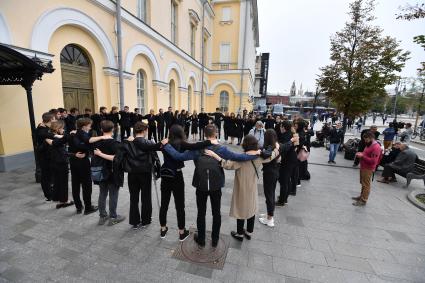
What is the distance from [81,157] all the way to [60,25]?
5.64 metres

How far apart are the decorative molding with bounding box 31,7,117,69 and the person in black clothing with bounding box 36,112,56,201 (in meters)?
3.48

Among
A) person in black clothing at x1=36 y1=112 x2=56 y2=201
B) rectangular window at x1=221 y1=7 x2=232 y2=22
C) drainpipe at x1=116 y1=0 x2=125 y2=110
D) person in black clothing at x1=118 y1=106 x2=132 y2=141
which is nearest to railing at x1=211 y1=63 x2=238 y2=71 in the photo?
rectangular window at x1=221 y1=7 x2=232 y2=22

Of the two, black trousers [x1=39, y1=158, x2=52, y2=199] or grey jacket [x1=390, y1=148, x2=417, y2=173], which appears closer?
black trousers [x1=39, y1=158, x2=52, y2=199]

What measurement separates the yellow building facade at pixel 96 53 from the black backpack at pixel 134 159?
16.5 feet

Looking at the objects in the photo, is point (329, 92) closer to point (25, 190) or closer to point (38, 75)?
point (38, 75)

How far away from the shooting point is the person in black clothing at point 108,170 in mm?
3404

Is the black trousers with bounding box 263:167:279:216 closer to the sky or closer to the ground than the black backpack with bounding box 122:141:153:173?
closer to the ground

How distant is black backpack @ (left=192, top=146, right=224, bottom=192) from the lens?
2785 millimetres

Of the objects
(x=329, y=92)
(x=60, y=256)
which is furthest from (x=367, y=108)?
(x=60, y=256)

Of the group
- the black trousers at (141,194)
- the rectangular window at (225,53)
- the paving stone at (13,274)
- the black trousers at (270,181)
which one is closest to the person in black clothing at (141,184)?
the black trousers at (141,194)

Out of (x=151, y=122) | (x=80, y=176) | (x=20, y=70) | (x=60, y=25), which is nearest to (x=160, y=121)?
(x=151, y=122)

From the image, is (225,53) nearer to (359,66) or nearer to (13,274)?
(359,66)

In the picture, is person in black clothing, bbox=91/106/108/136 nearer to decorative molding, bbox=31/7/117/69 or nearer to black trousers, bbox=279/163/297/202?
decorative molding, bbox=31/7/117/69

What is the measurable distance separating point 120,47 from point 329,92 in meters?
9.88
